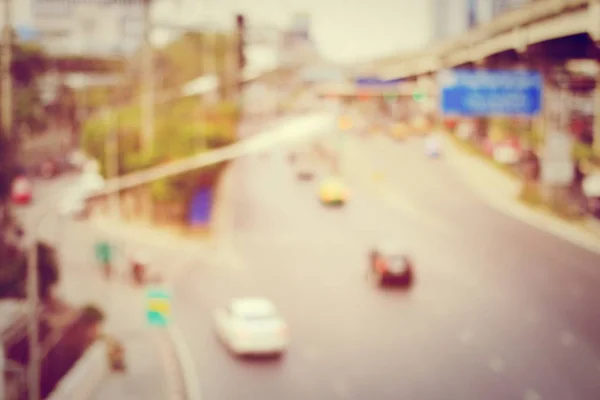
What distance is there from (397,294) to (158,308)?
1.61 metres

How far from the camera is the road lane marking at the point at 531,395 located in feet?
18.7

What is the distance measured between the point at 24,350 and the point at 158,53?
95.5 inches

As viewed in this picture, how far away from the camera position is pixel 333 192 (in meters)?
6.71

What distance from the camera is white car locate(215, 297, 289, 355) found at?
20.0 ft

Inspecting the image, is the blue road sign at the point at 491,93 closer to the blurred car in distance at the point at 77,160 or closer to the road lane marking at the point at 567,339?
the road lane marking at the point at 567,339

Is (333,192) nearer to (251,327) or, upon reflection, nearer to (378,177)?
(378,177)

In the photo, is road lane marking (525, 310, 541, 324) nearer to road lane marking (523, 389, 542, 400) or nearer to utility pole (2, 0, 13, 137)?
road lane marking (523, 389, 542, 400)

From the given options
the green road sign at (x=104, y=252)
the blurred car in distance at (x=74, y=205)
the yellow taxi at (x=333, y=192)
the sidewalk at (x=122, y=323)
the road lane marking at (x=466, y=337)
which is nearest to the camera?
the road lane marking at (x=466, y=337)

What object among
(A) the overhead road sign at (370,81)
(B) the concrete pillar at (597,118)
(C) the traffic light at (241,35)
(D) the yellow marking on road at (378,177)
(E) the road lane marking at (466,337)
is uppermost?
(C) the traffic light at (241,35)

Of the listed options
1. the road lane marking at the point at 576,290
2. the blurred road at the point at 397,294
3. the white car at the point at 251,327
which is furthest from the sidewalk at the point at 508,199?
the white car at the point at 251,327

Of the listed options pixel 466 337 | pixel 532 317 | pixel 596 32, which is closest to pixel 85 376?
pixel 466 337

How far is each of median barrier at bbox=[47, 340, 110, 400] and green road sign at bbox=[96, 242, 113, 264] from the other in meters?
0.62

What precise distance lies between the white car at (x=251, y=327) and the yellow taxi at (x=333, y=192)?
2.93 feet

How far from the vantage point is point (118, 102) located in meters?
7.05
